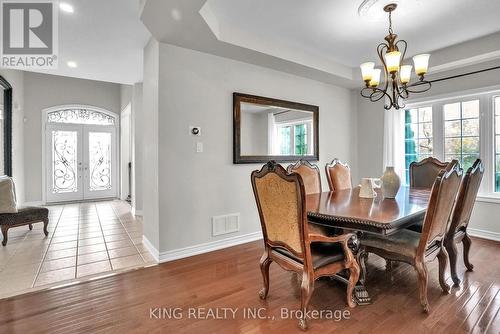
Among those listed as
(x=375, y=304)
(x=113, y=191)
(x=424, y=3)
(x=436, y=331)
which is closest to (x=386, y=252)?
(x=375, y=304)

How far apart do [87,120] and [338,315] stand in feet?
23.6

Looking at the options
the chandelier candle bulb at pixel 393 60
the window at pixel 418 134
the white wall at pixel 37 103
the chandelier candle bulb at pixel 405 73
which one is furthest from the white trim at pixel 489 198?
the white wall at pixel 37 103

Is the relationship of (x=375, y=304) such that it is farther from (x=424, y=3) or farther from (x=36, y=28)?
(x=36, y=28)

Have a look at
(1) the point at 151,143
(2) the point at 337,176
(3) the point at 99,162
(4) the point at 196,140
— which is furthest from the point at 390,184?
(3) the point at 99,162

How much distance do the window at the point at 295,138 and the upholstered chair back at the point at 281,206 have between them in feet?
6.83

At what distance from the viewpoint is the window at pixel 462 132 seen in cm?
355

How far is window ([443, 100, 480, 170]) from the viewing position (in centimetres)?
355

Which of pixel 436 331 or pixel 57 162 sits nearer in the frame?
pixel 436 331

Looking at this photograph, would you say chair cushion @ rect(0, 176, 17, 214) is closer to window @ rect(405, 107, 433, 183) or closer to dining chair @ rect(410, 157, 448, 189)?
dining chair @ rect(410, 157, 448, 189)

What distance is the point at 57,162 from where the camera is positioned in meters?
6.35

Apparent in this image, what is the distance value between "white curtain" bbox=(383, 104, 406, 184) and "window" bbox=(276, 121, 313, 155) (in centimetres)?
127

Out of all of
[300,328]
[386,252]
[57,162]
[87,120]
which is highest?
[87,120]

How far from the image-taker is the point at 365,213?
1.89 m

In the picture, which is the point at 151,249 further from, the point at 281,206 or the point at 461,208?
the point at 461,208
